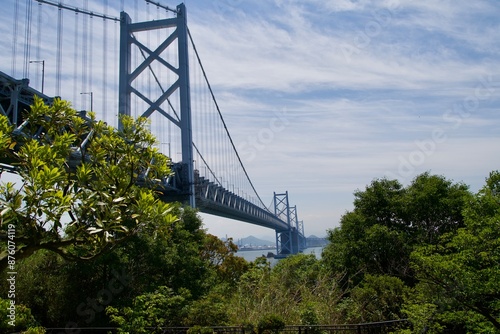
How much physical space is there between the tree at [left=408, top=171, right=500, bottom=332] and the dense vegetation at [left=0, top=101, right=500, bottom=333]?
20 mm

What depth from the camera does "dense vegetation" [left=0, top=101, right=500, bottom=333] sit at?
3.53 metres

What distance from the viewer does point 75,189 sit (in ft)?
11.9

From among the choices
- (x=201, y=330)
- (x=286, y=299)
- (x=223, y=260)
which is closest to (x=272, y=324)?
(x=201, y=330)

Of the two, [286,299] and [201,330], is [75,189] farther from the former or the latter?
[286,299]

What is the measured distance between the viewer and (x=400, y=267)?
9680 millimetres

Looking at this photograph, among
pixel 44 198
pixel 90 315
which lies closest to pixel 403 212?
pixel 90 315

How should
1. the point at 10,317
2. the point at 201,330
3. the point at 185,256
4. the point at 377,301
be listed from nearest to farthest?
the point at 10,317
the point at 201,330
the point at 377,301
the point at 185,256

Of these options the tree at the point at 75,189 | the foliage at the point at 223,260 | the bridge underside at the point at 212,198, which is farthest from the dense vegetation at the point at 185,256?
the bridge underside at the point at 212,198

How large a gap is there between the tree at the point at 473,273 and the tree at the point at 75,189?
170 inches

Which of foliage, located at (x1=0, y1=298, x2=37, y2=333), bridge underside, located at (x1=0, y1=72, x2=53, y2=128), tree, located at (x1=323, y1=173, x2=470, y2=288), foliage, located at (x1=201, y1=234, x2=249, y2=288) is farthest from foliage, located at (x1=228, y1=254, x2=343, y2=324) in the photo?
bridge underside, located at (x1=0, y1=72, x2=53, y2=128)

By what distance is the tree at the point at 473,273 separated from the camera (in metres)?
5.77

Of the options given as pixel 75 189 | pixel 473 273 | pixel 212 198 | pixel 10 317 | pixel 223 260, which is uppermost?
pixel 212 198

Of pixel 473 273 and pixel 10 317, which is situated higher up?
pixel 473 273

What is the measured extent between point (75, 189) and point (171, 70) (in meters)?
15.2
